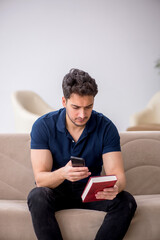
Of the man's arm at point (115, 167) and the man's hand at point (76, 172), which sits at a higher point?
the man's hand at point (76, 172)

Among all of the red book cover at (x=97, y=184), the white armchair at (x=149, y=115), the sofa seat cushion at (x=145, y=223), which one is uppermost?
the red book cover at (x=97, y=184)

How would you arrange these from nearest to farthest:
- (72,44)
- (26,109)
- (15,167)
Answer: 1. (15,167)
2. (26,109)
3. (72,44)

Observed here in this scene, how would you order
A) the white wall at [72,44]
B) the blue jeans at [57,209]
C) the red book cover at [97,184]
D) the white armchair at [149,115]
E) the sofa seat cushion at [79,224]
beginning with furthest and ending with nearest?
1. the white wall at [72,44]
2. the white armchair at [149,115]
3. the sofa seat cushion at [79,224]
4. the blue jeans at [57,209]
5. the red book cover at [97,184]

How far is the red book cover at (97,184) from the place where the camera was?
1.35 m

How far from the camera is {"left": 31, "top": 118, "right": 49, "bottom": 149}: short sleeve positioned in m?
1.67

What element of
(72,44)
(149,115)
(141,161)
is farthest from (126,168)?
(72,44)

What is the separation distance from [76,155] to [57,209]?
11.5 inches

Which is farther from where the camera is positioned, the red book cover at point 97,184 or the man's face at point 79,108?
the man's face at point 79,108

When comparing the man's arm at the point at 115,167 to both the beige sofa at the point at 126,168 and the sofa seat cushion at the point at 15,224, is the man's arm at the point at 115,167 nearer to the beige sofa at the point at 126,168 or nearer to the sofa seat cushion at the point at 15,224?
the beige sofa at the point at 126,168

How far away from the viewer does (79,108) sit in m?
1.63

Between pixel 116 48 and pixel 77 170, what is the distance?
416cm

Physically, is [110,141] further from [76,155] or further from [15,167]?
[15,167]

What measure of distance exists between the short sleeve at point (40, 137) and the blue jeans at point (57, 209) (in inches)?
8.7

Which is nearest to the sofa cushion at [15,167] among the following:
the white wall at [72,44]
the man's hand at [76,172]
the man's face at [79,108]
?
the man's face at [79,108]
